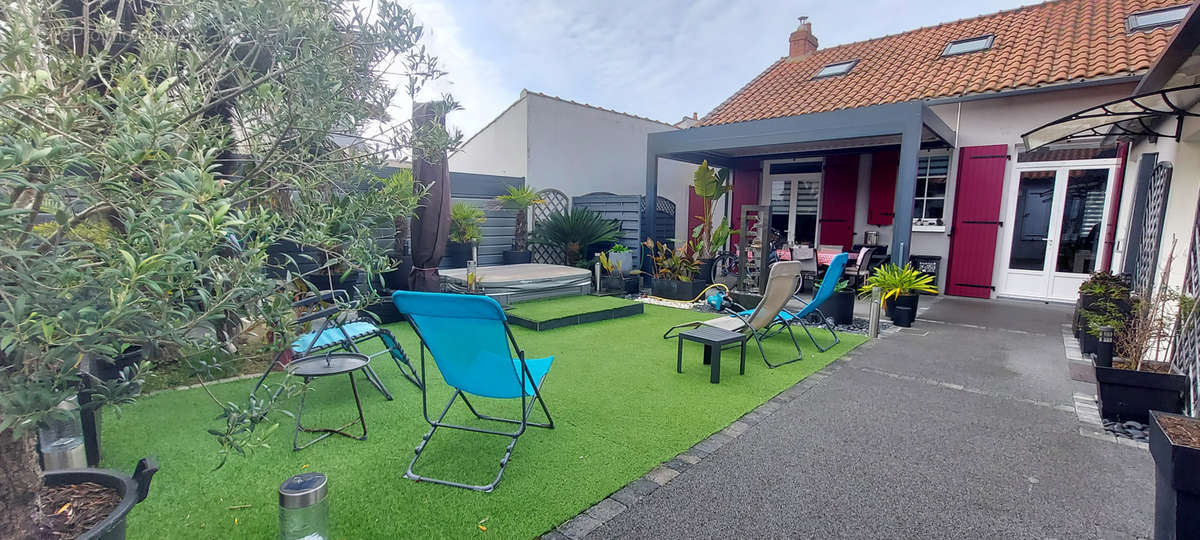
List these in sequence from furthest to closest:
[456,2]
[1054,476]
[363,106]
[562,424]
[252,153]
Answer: [562,424] < [1054,476] < [456,2] < [363,106] < [252,153]

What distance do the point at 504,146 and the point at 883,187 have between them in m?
7.30

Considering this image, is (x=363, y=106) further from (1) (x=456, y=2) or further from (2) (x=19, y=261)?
(2) (x=19, y=261)

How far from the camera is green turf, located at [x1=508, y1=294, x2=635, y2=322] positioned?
20.2 feet

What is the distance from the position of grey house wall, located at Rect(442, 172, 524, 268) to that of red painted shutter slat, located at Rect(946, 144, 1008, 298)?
7.56 meters

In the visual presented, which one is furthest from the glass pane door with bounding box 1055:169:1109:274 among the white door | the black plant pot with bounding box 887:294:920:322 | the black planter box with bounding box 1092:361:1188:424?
the black planter box with bounding box 1092:361:1188:424

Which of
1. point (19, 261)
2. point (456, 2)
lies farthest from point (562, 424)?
point (19, 261)

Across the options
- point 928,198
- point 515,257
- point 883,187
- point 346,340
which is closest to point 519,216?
point 515,257

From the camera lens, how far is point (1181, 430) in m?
1.81

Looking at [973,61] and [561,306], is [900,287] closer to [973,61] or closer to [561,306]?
[561,306]

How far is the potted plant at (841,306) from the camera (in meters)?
6.24

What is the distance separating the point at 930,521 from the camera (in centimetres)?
227

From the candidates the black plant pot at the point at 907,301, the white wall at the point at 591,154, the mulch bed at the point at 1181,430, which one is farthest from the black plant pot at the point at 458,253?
the mulch bed at the point at 1181,430

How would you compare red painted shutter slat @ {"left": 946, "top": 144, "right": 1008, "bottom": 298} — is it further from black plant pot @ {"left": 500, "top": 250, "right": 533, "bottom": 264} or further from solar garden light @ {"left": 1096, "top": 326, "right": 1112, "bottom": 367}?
black plant pot @ {"left": 500, "top": 250, "right": 533, "bottom": 264}

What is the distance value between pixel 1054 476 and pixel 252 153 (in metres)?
3.98
